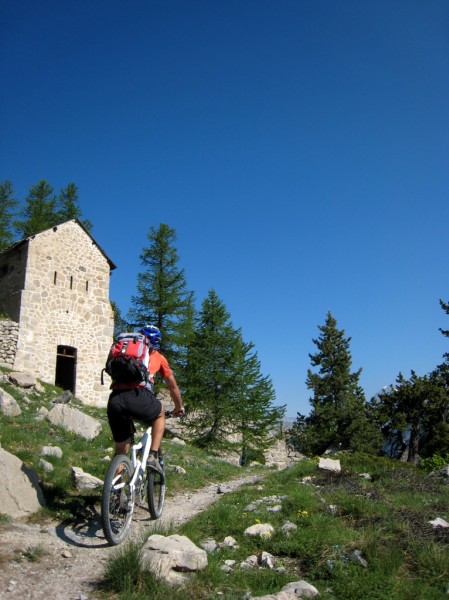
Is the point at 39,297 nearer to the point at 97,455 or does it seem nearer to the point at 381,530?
the point at 97,455

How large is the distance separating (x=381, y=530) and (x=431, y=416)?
3441cm

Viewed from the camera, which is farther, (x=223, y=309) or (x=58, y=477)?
(x=223, y=309)

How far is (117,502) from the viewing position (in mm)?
5008

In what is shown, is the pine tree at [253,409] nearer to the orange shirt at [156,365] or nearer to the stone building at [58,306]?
the stone building at [58,306]

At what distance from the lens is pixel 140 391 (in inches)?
217

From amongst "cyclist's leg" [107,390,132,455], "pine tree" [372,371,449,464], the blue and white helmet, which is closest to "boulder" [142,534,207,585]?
"cyclist's leg" [107,390,132,455]

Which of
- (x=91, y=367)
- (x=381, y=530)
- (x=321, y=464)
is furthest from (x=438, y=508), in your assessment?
(x=91, y=367)

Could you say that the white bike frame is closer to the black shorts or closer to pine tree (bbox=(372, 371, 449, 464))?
the black shorts

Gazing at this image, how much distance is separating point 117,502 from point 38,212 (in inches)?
1462

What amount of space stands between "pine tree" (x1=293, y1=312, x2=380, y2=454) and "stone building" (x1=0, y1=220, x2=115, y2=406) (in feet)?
73.8

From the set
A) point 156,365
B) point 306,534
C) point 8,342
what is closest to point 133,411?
point 156,365

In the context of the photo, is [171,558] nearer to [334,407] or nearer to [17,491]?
[17,491]

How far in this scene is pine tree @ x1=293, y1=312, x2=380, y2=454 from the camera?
38625 mm

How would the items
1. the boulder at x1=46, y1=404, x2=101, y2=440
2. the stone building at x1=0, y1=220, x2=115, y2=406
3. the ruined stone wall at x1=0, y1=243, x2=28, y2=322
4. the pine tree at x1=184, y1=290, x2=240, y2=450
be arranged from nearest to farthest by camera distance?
the boulder at x1=46, y1=404, x2=101, y2=440 → the stone building at x1=0, y1=220, x2=115, y2=406 → the ruined stone wall at x1=0, y1=243, x2=28, y2=322 → the pine tree at x1=184, y1=290, x2=240, y2=450
